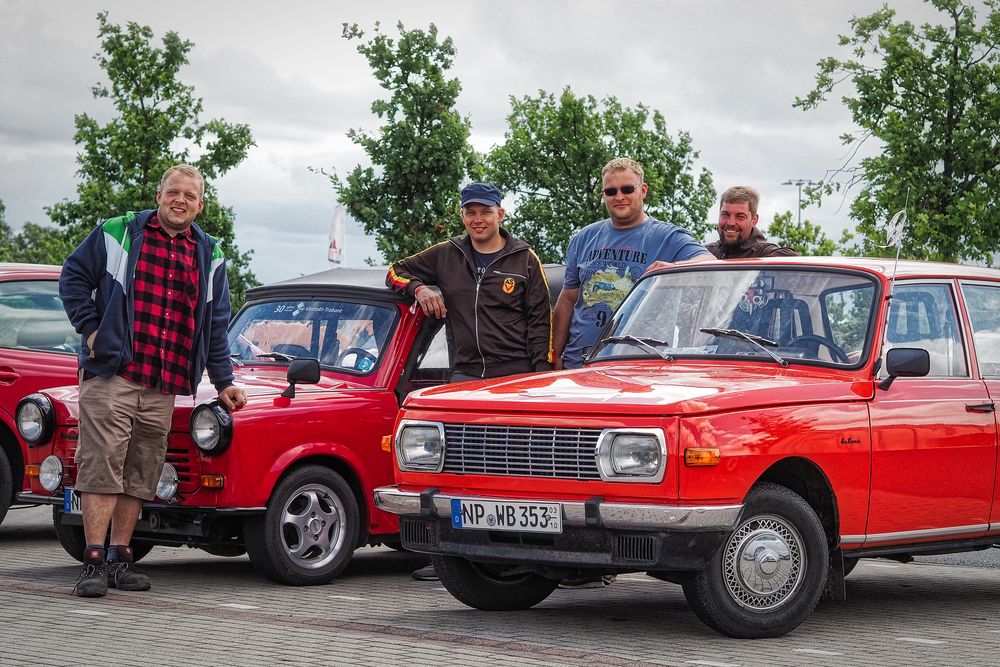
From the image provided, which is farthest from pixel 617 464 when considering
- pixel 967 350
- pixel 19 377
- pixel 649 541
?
pixel 19 377

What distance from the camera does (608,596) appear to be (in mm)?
8805

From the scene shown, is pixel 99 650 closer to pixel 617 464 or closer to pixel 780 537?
pixel 617 464

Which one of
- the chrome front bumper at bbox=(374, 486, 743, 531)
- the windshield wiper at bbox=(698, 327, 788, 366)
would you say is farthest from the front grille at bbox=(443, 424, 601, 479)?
the windshield wiper at bbox=(698, 327, 788, 366)

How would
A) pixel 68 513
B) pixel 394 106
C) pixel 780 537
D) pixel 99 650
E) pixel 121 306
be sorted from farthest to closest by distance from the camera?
pixel 394 106, pixel 68 513, pixel 121 306, pixel 780 537, pixel 99 650

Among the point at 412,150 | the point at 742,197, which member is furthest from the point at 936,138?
the point at 742,197

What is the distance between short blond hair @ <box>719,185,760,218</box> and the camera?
991cm

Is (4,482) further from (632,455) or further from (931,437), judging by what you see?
(931,437)

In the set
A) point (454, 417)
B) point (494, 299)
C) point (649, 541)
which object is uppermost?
point (494, 299)

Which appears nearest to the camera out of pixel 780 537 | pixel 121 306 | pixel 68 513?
pixel 780 537

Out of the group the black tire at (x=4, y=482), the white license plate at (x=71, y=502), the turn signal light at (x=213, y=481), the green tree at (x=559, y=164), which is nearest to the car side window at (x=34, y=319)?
the black tire at (x=4, y=482)

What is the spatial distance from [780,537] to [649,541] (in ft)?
2.39

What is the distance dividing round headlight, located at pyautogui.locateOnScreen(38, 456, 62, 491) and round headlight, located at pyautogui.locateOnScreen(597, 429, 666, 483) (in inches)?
158

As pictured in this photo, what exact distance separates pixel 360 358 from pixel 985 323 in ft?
12.7

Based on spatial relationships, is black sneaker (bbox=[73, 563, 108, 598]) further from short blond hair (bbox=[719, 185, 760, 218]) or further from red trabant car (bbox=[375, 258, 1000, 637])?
short blond hair (bbox=[719, 185, 760, 218])
